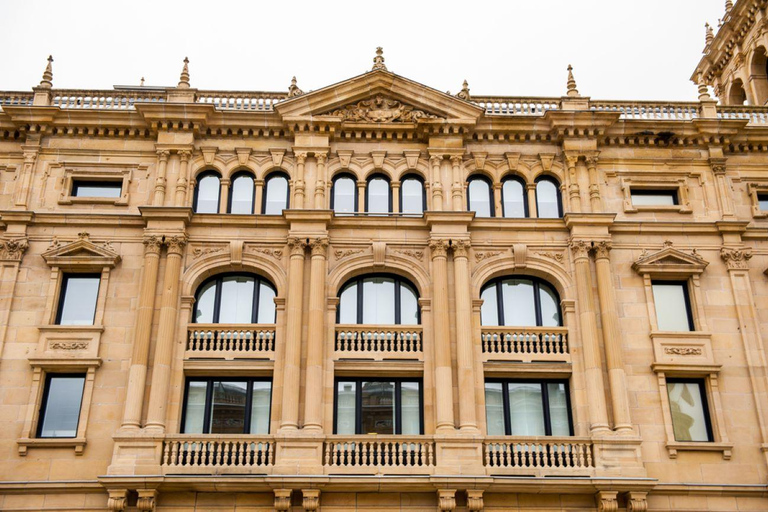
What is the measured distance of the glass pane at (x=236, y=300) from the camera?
1089 inches

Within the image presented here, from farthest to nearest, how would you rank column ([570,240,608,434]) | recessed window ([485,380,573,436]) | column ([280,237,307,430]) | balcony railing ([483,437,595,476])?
recessed window ([485,380,573,436]), column ([570,240,608,434]), column ([280,237,307,430]), balcony railing ([483,437,595,476])

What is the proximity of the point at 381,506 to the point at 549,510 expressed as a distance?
485 centimetres

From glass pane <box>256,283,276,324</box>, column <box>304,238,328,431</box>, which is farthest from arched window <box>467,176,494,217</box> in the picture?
glass pane <box>256,283,276,324</box>

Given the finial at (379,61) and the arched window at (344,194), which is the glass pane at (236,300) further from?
the finial at (379,61)

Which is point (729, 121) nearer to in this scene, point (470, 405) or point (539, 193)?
point (539, 193)

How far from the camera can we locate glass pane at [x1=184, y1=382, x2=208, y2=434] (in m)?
25.9

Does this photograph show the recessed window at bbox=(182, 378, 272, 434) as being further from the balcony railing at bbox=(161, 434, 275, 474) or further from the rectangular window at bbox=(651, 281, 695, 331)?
the rectangular window at bbox=(651, 281, 695, 331)

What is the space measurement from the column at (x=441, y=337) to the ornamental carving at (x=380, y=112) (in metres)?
5.07

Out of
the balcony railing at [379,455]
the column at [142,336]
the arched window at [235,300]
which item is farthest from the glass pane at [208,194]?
the balcony railing at [379,455]

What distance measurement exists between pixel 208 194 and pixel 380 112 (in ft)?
22.2

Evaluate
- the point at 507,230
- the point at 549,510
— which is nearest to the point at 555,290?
the point at 507,230

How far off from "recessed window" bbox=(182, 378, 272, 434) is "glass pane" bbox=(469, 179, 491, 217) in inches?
370

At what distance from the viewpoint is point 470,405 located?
2534cm

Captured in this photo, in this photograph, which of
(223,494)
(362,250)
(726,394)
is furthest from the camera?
(362,250)
